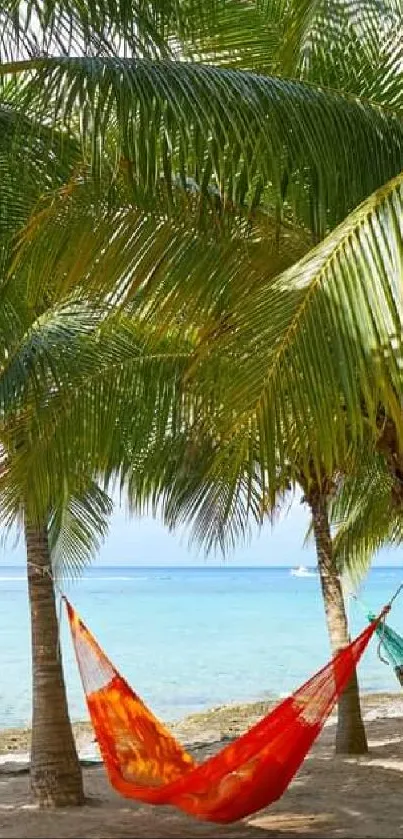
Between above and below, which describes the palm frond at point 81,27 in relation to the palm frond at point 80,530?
above

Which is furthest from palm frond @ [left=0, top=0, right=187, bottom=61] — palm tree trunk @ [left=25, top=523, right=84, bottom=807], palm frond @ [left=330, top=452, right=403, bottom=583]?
palm frond @ [left=330, top=452, right=403, bottom=583]

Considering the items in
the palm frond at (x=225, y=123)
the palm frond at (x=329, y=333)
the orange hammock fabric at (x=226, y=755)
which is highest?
the palm frond at (x=225, y=123)

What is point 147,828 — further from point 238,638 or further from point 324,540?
point 238,638

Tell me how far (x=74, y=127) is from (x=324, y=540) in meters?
2.83

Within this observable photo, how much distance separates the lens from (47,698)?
3.90 metres

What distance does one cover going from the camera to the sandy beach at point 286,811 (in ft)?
11.1

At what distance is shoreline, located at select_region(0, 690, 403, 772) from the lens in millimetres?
6211

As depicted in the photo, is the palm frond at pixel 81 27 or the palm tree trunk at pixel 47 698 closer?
the palm frond at pixel 81 27

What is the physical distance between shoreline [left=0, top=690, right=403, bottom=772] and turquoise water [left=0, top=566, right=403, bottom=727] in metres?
0.91

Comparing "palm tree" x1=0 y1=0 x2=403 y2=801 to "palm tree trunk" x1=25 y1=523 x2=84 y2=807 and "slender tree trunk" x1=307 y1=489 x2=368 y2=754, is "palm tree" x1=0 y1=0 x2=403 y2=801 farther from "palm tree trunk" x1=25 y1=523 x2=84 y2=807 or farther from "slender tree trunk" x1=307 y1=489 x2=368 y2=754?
"slender tree trunk" x1=307 y1=489 x2=368 y2=754

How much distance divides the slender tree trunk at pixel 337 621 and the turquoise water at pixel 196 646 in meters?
1.70

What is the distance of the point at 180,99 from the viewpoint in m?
2.28

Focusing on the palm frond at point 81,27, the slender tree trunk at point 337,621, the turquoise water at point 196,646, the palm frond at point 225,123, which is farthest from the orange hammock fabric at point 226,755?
the turquoise water at point 196,646

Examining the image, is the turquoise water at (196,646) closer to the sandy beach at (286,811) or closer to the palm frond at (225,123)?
the sandy beach at (286,811)
